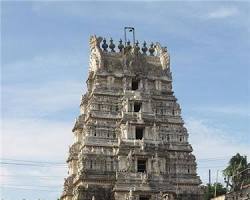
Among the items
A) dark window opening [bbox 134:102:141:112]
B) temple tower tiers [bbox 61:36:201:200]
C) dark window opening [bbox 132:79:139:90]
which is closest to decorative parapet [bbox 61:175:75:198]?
temple tower tiers [bbox 61:36:201:200]

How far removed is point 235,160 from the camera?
2729 inches

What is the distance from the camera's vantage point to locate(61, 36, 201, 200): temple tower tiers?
163 ft

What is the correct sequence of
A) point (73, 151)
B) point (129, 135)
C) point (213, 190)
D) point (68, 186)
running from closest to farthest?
point (129, 135)
point (68, 186)
point (73, 151)
point (213, 190)

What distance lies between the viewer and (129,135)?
52.3 m

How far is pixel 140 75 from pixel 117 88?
10.0 ft

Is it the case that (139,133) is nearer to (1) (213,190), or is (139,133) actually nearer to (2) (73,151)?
(2) (73,151)

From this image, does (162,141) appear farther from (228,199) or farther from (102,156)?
(228,199)

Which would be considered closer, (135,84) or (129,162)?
(129,162)

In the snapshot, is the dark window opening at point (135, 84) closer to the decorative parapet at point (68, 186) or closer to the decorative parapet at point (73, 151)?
the decorative parapet at point (73, 151)

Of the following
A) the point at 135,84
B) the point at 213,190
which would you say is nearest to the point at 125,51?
the point at 135,84

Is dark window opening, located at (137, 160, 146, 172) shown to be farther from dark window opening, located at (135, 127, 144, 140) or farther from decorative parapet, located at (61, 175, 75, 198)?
decorative parapet, located at (61, 175, 75, 198)

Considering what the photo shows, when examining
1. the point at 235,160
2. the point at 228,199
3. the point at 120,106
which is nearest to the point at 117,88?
the point at 120,106

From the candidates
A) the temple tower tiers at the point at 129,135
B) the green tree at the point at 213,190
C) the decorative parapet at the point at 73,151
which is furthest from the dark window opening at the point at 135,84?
the green tree at the point at 213,190

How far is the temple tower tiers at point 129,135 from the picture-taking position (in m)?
49.6
